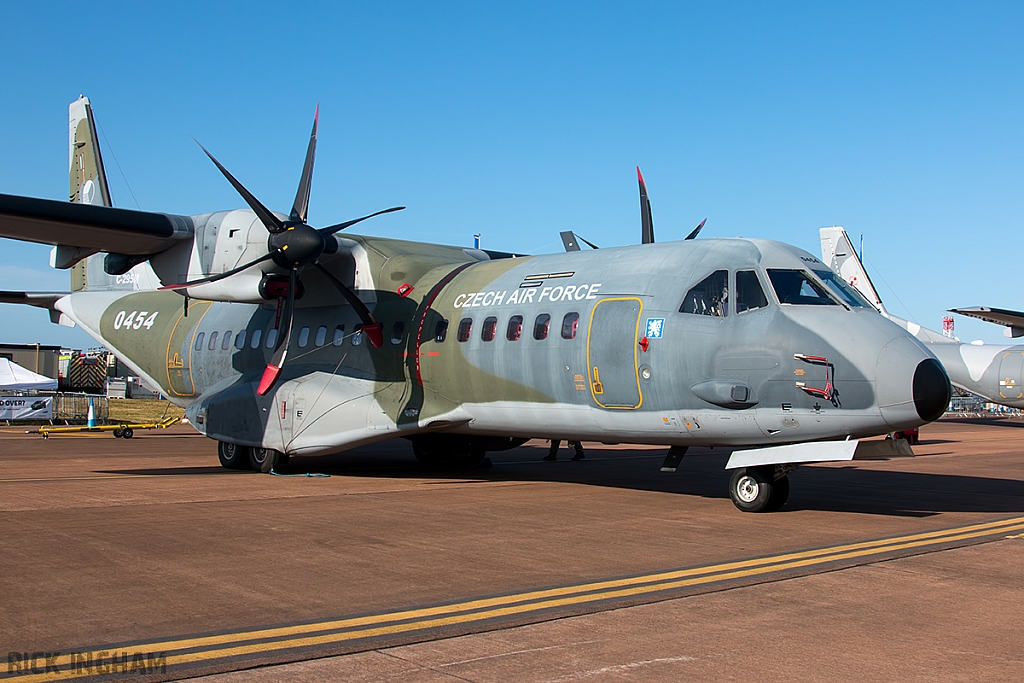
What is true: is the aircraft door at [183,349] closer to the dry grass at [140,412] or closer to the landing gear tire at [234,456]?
the landing gear tire at [234,456]

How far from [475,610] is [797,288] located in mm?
6923

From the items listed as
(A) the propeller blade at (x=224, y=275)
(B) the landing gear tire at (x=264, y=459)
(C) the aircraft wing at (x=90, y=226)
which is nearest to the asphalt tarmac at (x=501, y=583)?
(B) the landing gear tire at (x=264, y=459)

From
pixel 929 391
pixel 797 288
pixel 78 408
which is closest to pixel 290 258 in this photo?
pixel 797 288

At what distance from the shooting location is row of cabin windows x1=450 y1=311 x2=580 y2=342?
13.3 meters

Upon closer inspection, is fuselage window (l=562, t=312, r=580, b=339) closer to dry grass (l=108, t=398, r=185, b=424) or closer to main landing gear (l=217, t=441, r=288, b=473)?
main landing gear (l=217, t=441, r=288, b=473)

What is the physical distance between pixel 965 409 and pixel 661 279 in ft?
193

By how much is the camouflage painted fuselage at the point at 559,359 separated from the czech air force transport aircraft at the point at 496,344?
29mm

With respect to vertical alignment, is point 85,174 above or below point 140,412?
above

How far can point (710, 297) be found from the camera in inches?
473

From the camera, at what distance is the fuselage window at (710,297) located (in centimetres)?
1191

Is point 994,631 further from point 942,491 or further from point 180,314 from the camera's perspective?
point 180,314

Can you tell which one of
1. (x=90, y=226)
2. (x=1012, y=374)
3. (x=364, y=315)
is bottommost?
(x=1012, y=374)

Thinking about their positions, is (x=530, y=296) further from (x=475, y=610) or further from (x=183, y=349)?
(x=183, y=349)

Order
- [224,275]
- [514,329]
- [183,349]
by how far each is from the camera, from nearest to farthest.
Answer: [514,329] → [224,275] → [183,349]
